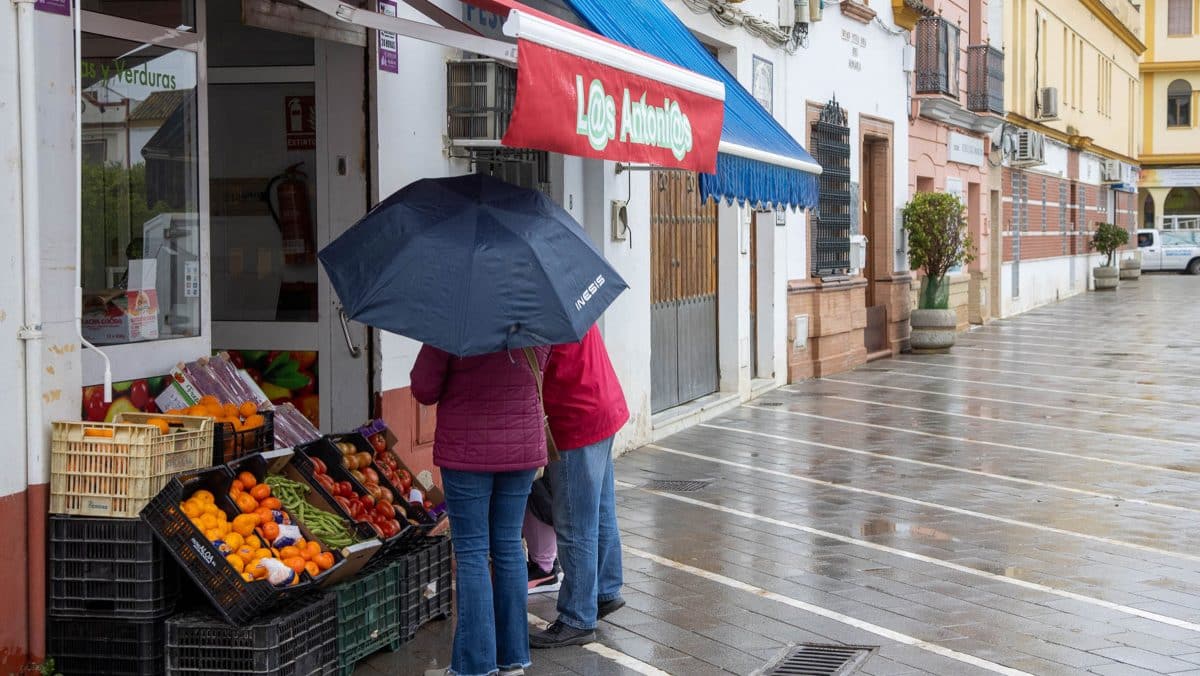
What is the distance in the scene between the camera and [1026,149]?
2928cm

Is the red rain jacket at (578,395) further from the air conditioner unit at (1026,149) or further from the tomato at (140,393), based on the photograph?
the air conditioner unit at (1026,149)

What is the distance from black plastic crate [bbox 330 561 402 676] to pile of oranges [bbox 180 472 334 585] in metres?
0.26

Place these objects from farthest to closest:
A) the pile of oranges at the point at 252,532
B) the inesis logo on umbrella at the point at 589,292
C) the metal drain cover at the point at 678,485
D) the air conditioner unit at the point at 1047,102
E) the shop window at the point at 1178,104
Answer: the shop window at the point at 1178,104 < the air conditioner unit at the point at 1047,102 < the metal drain cover at the point at 678,485 < the inesis logo on umbrella at the point at 589,292 < the pile of oranges at the point at 252,532

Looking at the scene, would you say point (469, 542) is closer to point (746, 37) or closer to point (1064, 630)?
point (1064, 630)

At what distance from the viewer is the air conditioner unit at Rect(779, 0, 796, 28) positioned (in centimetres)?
1587

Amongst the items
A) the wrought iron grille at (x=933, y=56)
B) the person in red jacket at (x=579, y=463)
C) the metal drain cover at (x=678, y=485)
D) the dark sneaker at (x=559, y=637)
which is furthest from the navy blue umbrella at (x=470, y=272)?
→ the wrought iron grille at (x=933, y=56)

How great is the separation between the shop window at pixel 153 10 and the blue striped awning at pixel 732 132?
6.47 ft

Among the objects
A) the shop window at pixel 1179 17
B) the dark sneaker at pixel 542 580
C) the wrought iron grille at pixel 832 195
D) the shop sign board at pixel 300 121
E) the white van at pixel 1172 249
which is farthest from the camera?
the shop window at pixel 1179 17

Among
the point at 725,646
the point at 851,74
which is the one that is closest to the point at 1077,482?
the point at 725,646

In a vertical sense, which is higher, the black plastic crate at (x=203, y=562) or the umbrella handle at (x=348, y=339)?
the umbrella handle at (x=348, y=339)

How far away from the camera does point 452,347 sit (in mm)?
5062

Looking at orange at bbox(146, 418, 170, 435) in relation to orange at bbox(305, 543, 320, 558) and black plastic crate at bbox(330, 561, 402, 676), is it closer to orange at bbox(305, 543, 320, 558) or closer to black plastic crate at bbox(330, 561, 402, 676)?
orange at bbox(305, 543, 320, 558)

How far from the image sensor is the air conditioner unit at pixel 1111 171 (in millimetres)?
43688

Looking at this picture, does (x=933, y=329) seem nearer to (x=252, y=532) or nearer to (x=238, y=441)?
(x=238, y=441)
